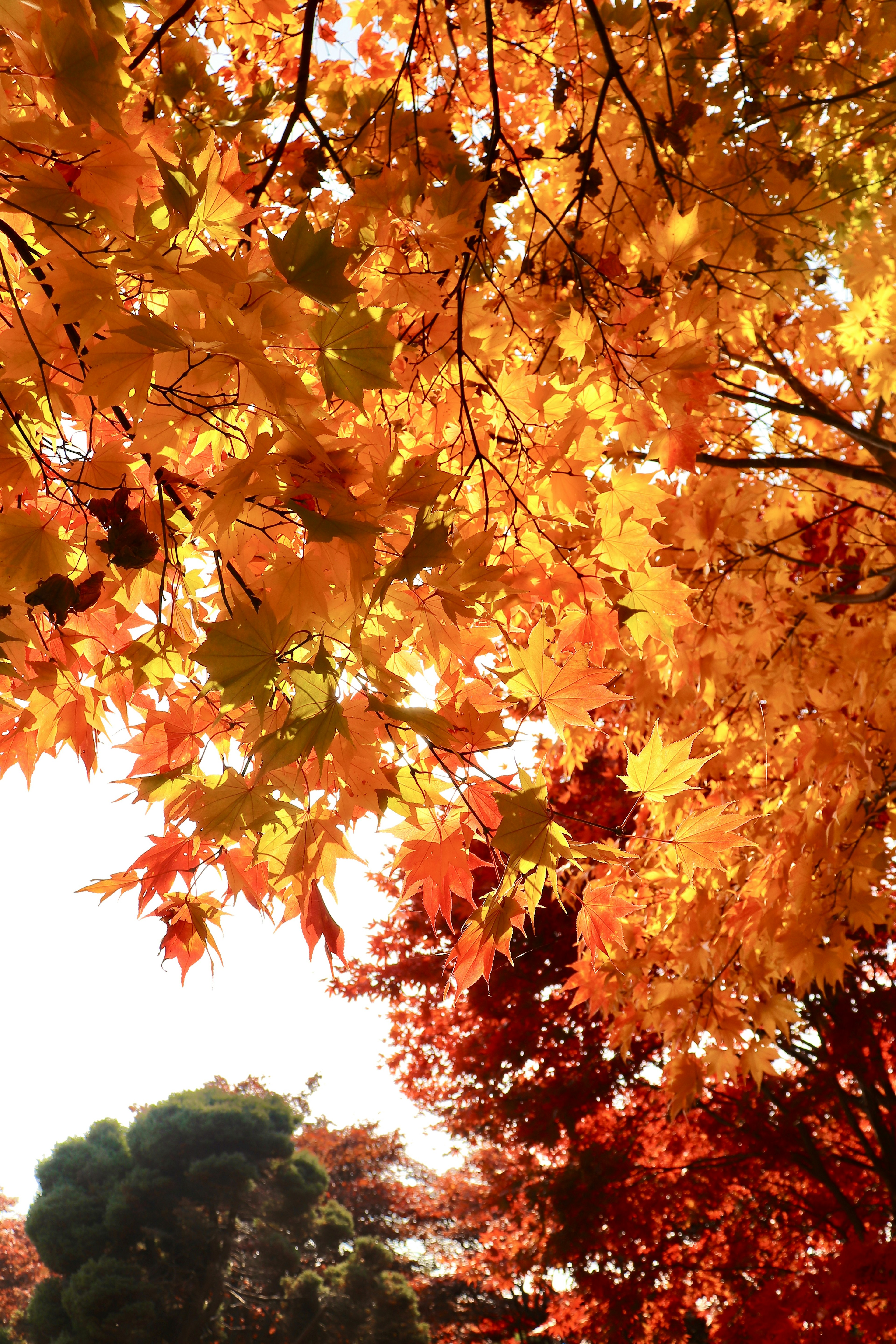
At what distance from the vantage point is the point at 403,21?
9.76ft

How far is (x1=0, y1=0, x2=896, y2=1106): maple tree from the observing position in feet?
3.16

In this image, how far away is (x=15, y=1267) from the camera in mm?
15102

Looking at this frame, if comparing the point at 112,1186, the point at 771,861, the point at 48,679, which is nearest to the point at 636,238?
the point at 771,861

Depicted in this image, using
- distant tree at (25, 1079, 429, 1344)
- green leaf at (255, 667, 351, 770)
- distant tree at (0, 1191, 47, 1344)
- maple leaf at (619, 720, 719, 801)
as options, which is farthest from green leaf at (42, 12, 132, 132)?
distant tree at (0, 1191, 47, 1344)

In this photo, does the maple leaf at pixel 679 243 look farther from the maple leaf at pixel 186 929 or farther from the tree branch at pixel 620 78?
the maple leaf at pixel 186 929

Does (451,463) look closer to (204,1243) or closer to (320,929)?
(320,929)

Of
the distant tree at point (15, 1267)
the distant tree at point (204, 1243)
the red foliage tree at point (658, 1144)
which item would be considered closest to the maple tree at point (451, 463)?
the red foliage tree at point (658, 1144)

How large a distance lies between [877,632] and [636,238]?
4.98ft

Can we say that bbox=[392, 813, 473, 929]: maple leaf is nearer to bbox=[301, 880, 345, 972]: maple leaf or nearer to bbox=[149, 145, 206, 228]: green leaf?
bbox=[301, 880, 345, 972]: maple leaf

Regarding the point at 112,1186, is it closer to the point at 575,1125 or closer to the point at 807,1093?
the point at 575,1125

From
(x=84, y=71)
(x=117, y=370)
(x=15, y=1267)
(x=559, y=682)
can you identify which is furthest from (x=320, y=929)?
(x=15, y=1267)

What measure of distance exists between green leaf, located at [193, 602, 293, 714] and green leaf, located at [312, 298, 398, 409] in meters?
0.27

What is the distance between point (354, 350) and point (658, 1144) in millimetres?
6367

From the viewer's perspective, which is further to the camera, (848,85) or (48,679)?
(848,85)
